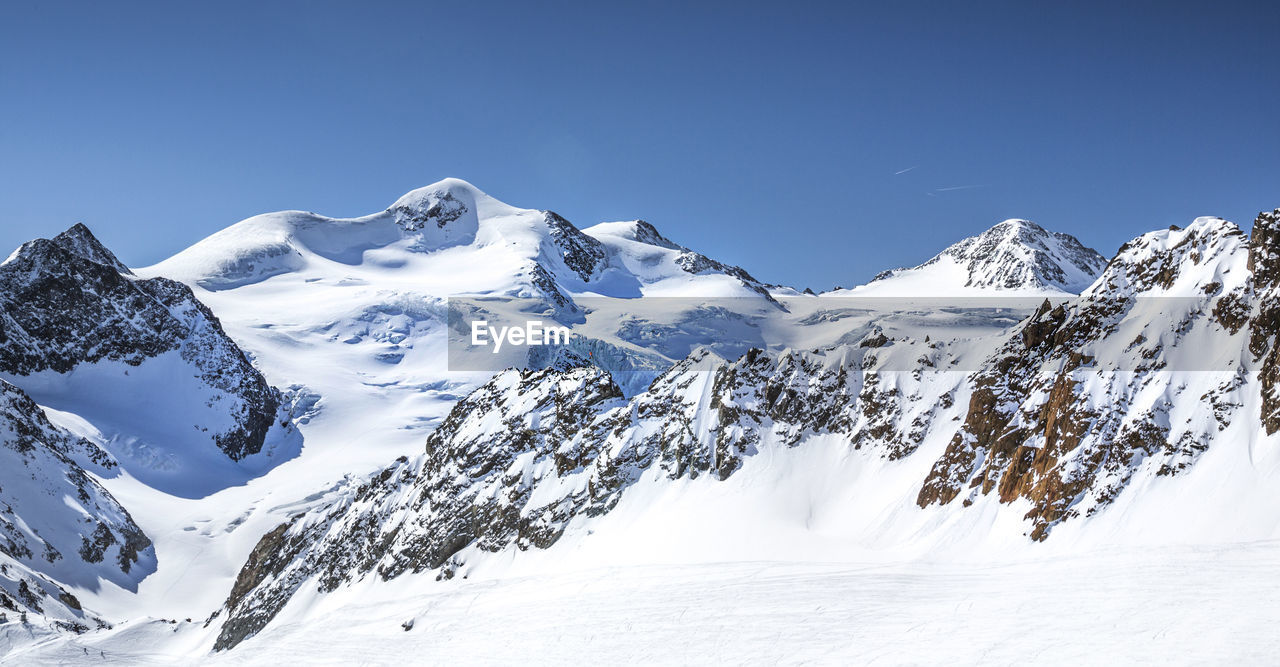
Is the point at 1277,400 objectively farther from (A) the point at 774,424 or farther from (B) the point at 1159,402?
(A) the point at 774,424

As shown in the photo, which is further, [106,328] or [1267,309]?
[106,328]

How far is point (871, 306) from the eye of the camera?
Answer: 17875 centimetres

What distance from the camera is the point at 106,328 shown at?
141 metres

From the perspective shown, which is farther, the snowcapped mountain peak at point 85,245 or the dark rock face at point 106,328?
the snowcapped mountain peak at point 85,245

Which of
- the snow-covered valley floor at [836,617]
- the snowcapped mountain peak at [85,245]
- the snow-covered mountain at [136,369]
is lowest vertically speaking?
the snow-covered valley floor at [836,617]

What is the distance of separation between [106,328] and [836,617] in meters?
148

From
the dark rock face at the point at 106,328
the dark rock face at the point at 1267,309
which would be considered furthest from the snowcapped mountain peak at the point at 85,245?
the dark rock face at the point at 1267,309

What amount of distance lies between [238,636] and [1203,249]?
74.0 metres

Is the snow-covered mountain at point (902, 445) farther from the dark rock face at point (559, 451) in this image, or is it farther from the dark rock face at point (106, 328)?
the dark rock face at point (106, 328)

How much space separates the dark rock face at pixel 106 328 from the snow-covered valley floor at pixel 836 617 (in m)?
96.8

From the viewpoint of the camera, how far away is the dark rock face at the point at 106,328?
133500 mm

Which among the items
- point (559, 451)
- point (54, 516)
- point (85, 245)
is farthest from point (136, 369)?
point (559, 451)

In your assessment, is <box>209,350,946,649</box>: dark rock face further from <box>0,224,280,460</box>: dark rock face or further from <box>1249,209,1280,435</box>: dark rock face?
<box>0,224,280,460</box>: dark rock face

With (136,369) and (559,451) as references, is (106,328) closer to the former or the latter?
(136,369)
